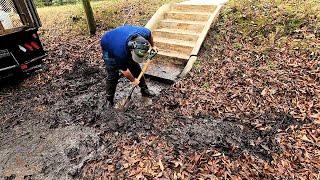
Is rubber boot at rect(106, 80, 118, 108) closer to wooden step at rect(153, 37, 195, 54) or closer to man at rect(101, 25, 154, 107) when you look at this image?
man at rect(101, 25, 154, 107)

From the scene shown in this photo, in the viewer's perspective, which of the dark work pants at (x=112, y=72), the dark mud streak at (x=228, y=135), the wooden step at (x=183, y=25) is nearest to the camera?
the dark mud streak at (x=228, y=135)

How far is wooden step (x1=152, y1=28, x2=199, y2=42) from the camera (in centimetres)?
693

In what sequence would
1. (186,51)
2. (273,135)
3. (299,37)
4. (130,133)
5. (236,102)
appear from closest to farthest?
(273,135), (130,133), (236,102), (299,37), (186,51)

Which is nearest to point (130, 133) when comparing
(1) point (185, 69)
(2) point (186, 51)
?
(1) point (185, 69)

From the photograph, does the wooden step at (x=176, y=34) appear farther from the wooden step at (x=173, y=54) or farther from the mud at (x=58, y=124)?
the mud at (x=58, y=124)

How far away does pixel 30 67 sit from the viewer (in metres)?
6.73

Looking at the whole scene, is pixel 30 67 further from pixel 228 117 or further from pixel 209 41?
pixel 228 117

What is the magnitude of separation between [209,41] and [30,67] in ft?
13.8

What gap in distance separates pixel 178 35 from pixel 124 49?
2.77 metres

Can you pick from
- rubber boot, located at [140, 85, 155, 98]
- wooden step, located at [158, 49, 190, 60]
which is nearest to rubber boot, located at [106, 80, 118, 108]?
rubber boot, located at [140, 85, 155, 98]

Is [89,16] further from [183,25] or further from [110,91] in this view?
[110,91]

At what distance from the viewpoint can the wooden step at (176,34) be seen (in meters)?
6.93

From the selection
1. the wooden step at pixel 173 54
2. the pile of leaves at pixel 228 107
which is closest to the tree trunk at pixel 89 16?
the pile of leaves at pixel 228 107

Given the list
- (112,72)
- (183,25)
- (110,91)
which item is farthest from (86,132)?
(183,25)
